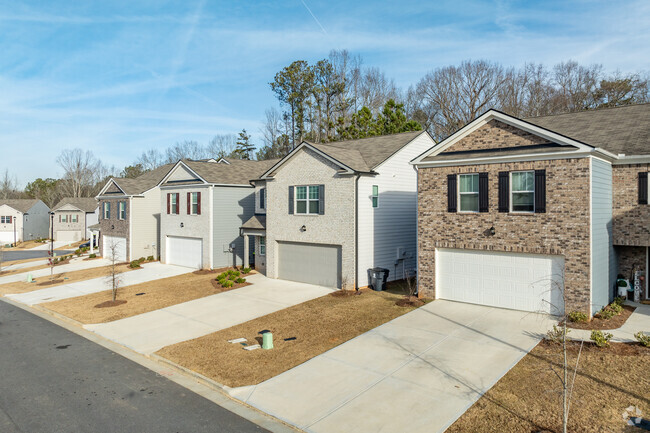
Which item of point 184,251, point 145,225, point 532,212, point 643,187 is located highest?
point 643,187

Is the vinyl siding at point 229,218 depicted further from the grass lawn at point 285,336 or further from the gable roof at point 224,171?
the grass lawn at point 285,336

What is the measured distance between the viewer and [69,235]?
5547 cm

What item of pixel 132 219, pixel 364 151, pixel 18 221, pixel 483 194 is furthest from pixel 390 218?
pixel 18 221

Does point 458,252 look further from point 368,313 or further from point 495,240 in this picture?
point 368,313

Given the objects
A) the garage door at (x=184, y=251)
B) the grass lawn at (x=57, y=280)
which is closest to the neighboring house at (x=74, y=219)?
the grass lawn at (x=57, y=280)

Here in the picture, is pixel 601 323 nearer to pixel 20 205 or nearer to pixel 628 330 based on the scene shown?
pixel 628 330

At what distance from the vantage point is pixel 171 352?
12.2m

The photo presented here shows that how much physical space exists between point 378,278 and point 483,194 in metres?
6.18

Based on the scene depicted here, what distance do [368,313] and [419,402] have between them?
6.76 meters

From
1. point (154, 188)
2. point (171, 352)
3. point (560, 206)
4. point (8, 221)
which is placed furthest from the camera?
point (8, 221)

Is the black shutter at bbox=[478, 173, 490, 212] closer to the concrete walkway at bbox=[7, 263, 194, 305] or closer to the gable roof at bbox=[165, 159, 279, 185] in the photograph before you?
the gable roof at bbox=[165, 159, 279, 185]

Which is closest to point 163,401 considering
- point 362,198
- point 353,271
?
point 353,271

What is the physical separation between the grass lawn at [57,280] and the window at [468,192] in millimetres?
21926

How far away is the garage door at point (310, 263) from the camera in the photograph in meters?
20.2
